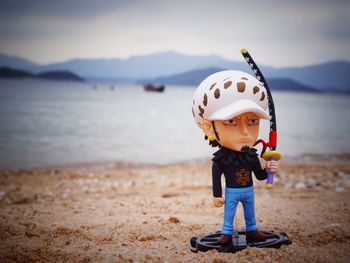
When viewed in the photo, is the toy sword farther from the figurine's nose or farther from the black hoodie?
the figurine's nose

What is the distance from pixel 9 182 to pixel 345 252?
9.28 m

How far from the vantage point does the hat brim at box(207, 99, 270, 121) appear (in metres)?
3.58

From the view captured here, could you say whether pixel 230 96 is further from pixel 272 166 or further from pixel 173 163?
pixel 173 163

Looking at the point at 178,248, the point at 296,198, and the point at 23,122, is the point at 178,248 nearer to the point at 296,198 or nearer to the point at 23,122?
the point at 296,198

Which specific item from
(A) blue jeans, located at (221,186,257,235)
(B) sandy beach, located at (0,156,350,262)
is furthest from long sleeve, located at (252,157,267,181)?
(B) sandy beach, located at (0,156,350,262)

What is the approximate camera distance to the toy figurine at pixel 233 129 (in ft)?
12.2

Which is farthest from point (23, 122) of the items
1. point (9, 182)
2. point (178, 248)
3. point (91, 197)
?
point (178, 248)

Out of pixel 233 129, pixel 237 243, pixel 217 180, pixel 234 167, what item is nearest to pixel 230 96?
pixel 233 129

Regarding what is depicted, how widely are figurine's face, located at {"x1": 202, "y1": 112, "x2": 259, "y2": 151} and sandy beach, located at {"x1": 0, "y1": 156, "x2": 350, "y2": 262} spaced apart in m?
1.14

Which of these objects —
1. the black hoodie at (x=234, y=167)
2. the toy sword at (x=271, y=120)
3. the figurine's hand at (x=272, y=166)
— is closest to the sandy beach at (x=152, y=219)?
the black hoodie at (x=234, y=167)

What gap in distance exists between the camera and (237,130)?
12.6ft

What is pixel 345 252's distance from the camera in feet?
12.8

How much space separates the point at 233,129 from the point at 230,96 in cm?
37

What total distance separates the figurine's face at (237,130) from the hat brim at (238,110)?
0.15 meters
